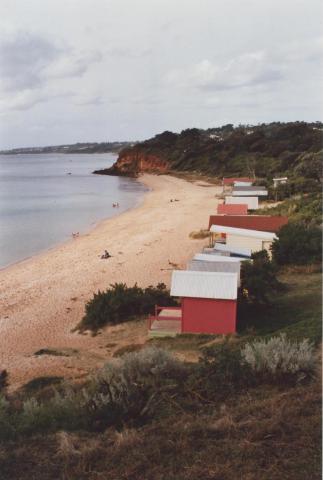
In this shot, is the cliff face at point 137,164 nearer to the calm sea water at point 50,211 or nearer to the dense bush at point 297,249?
the calm sea water at point 50,211

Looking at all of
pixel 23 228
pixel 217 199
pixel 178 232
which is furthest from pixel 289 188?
pixel 23 228

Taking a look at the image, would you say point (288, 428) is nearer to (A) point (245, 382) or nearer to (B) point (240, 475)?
(B) point (240, 475)

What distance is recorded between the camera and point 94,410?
6516 mm

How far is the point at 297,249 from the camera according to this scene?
59.9ft

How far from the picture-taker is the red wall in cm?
1243

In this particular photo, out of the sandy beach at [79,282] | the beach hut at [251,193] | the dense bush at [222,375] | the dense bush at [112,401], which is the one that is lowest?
the sandy beach at [79,282]

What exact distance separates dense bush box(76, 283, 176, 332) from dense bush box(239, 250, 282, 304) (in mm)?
2367

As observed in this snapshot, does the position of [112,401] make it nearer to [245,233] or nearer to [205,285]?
[205,285]

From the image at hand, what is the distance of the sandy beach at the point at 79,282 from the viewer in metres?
12.1

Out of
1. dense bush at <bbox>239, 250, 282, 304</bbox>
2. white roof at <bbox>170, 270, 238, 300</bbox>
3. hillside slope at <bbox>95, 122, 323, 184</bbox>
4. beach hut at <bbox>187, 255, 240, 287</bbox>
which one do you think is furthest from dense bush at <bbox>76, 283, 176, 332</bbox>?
hillside slope at <bbox>95, 122, 323, 184</bbox>

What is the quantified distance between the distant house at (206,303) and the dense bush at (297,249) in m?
6.33

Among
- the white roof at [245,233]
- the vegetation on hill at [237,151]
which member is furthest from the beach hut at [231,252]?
the vegetation on hill at [237,151]

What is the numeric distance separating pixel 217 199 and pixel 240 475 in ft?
143

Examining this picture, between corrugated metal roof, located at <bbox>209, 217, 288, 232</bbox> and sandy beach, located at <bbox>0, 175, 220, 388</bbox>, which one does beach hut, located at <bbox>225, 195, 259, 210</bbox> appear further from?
corrugated metal roof, located at <bbox>209, 217, 288, 232</bbox>
